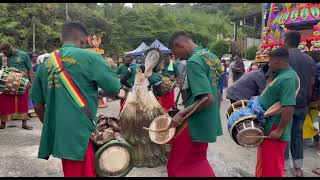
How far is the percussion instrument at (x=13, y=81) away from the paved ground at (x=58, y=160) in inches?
35.1

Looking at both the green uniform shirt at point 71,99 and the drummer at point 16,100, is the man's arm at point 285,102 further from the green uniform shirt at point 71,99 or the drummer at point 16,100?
the drummer at point 16,100

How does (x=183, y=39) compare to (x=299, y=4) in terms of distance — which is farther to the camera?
(x=299, y=4)

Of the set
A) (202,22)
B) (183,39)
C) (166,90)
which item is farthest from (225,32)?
(183,39)

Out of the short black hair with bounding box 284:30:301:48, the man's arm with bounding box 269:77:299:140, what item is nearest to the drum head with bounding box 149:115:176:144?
the man's arm with bounding box 269:77:299:140

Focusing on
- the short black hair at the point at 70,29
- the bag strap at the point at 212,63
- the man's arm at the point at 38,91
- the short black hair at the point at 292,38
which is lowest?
the man's arm at the point at 38,91

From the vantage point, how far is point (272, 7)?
1188 cm

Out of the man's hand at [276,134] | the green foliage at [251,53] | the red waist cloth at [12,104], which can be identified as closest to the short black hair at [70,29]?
the man's hand at [276,134]

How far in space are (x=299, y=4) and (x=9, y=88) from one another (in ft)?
22.9

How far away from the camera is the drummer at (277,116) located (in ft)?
14.4

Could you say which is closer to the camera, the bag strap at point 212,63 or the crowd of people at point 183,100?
the crowd of people at point 183,100

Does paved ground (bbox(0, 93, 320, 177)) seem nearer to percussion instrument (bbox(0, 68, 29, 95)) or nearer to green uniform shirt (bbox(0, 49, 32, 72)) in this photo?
percussion instrument (bbox(0, 68, 29, 95))

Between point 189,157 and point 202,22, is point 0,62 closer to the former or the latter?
point 189,157

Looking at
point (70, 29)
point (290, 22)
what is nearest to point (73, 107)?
point (70, 29)

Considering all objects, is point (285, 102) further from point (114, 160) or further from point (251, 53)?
point (251, 53)
